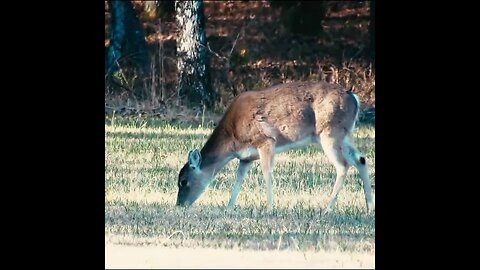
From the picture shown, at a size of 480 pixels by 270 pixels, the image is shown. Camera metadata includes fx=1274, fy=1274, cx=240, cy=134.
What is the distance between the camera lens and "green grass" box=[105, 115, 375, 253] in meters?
11.3

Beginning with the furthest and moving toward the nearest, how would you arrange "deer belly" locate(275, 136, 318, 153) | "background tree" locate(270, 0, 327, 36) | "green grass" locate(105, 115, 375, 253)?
"background tree" locate(270, 0, 327, 36) → "deer belly" locate(275, 136, 318, 153) → "green grass" locate(105, 115, 375, 253)

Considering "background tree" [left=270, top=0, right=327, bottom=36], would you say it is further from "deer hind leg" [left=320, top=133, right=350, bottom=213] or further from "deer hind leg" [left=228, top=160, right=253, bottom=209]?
"deer hind leg" [left=320, top=133, right=350, bottom=213]

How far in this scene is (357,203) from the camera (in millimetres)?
13383

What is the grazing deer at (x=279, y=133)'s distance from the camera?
13.4 metres

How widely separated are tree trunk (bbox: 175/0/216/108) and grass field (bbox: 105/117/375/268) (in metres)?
5.86

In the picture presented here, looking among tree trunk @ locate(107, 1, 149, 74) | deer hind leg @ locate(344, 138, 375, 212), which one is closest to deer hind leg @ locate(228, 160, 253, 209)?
deer hind leg @ locate(344, 138, 375, 212)

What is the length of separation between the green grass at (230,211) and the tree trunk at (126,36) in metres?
9.18
